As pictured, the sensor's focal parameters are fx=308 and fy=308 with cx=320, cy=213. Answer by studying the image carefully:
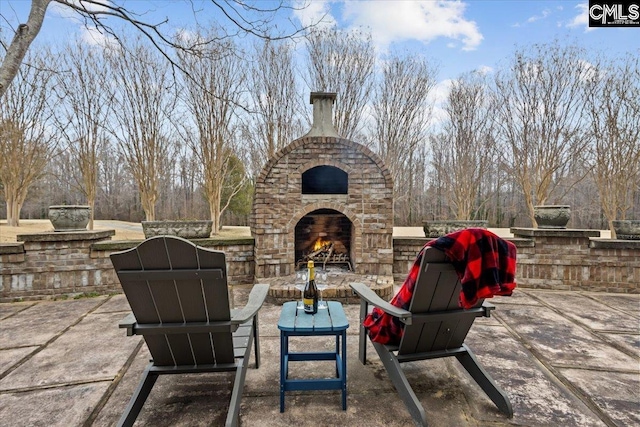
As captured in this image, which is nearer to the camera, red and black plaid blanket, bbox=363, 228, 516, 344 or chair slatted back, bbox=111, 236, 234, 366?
chair slatted back, bbox=111, 236, 234, 366

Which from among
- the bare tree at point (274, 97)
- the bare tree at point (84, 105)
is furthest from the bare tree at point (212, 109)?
the bare tree at point (84, 105)

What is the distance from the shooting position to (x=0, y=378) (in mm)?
2227

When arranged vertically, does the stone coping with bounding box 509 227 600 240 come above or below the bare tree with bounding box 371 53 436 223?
below

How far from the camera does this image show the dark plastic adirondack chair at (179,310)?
1.56 m

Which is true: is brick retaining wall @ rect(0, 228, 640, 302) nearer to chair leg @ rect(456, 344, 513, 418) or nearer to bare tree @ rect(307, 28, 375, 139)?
chair leg @ rect(456, 344, 513, 418)

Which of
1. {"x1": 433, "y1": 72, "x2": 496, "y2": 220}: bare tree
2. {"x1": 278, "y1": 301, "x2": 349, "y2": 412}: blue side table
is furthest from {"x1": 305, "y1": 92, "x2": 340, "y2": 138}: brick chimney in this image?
{"x1": 433, "y1": 72, "x2": 496, "y2": 220}: bare tree

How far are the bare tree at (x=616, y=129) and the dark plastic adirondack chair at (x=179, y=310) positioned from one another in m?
10.1

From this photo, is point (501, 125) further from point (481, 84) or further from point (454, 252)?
point (454, 252)

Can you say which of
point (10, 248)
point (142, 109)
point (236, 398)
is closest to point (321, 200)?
point (236, 398)

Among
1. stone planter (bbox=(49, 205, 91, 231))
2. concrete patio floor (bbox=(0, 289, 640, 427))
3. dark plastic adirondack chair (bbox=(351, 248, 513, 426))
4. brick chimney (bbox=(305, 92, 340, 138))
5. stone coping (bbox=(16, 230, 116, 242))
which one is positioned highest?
brick chimney (bbox=(305, 92, 340, 138))

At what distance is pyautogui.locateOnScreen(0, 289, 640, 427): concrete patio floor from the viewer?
5.86 ft

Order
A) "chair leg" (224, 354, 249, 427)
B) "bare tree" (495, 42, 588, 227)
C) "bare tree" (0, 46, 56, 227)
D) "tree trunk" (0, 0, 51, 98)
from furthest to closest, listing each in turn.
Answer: "bare tree" (0, 46, 56, 227)
"bare tree" (495, 42, 588, 227)
"tree trunk" (0, 0, 51, 98)
"chair leg" (224, 354, 249, 427)

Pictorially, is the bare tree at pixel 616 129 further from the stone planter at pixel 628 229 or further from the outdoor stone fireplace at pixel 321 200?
the outdoor stone fireplace at pixel 321 200

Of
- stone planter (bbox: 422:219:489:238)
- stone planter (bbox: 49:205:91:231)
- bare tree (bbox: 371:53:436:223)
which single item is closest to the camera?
stone planter (bbox: 49:205:91:231)
